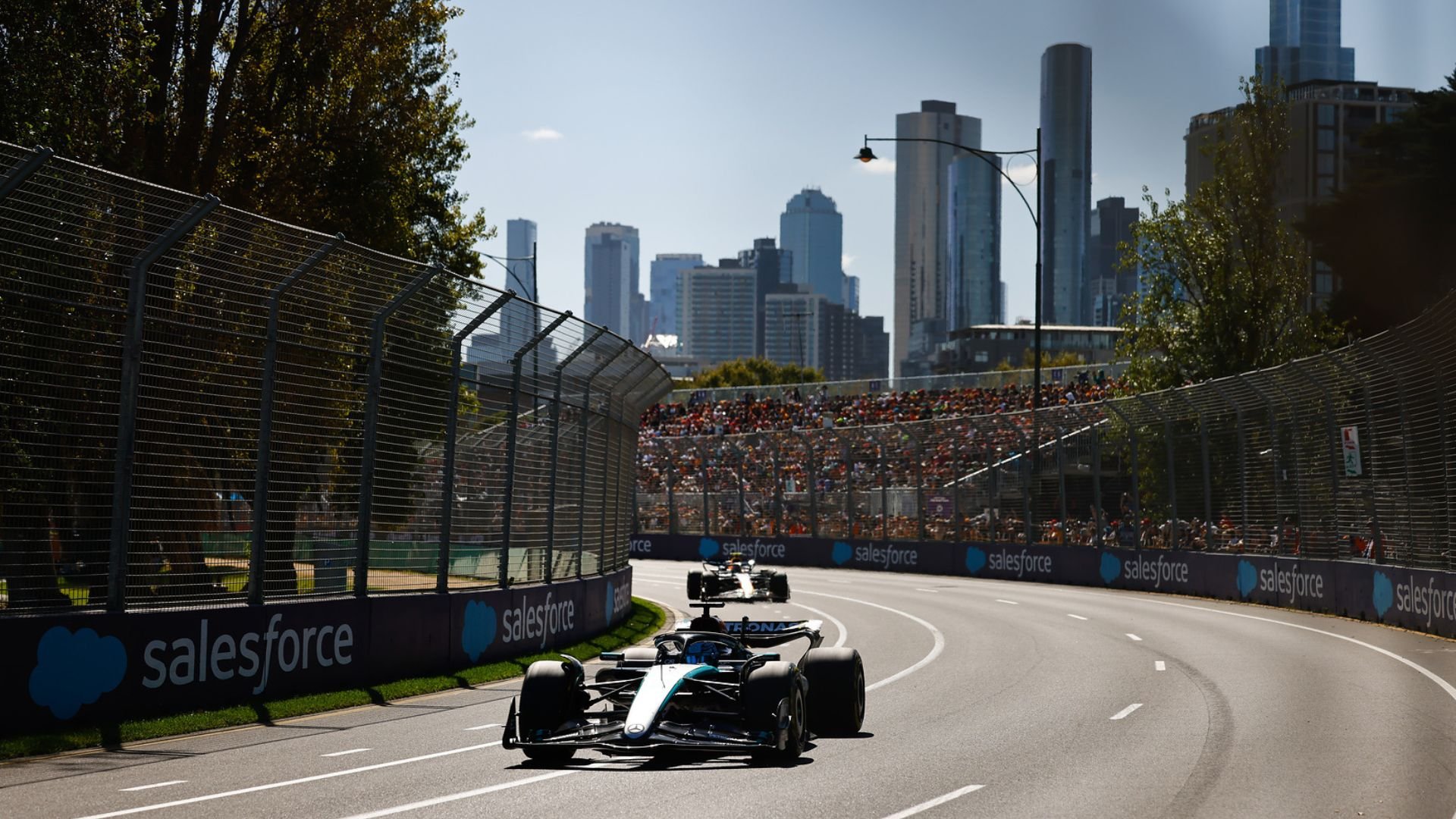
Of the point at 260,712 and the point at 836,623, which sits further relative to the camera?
the point at 836,623

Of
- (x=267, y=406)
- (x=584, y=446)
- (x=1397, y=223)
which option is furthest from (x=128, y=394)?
(x=1397, y=223)

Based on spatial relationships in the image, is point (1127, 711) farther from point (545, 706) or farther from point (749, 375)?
point (749, 375)

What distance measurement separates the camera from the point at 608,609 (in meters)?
23.2

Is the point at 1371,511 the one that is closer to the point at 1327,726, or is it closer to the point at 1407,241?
the point at 1327,726

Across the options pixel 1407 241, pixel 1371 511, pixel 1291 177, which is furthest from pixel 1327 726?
pixel 1291 177

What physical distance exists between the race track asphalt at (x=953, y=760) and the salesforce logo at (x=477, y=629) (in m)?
1.36

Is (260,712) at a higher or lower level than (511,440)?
lower

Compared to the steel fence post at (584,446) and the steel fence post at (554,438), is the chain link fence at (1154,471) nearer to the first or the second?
the steel fence post at (584,446)

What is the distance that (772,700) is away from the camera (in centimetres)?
1080

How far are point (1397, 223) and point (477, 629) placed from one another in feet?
147

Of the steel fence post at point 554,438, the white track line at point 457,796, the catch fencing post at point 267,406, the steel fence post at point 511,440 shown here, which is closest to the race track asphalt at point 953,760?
the white track line at point 457,796

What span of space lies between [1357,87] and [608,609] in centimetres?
9730

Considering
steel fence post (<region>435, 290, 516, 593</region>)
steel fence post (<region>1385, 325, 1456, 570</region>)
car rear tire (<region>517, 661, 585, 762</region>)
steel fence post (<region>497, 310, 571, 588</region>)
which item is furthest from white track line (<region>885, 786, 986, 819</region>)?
steel fence post (<region>1385, 325, 1456, 570</region>)

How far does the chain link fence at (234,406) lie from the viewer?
11.7 metres
